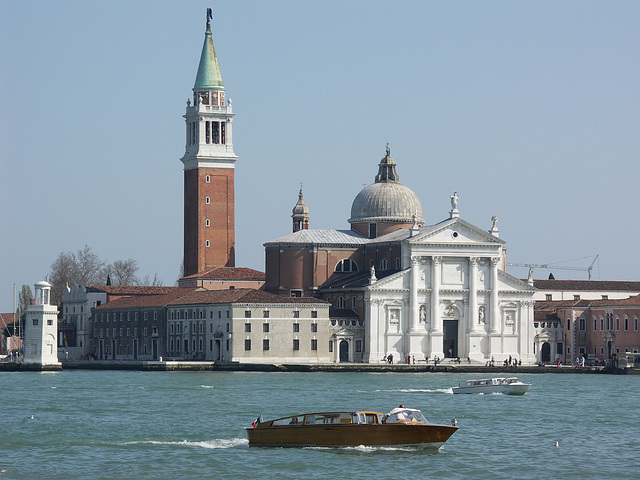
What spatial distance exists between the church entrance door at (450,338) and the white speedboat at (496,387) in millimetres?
24582

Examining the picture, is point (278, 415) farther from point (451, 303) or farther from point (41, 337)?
point (451, 303)

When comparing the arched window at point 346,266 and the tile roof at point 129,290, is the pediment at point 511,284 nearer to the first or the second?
the arched window at point 346,266

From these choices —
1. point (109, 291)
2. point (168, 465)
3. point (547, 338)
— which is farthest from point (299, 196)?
point (168, 465)

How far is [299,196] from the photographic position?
332 ft

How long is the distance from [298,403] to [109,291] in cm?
4589

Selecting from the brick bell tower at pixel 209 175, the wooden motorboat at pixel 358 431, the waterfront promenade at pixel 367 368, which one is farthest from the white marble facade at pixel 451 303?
the wooden motorboat at pixel 358 431

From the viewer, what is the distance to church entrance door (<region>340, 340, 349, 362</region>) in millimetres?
85000

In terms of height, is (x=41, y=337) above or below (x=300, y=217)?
below

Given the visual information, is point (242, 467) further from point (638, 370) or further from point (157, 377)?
point (638, 370)

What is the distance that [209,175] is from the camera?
96250mm

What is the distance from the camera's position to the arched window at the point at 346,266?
91000 millimetres

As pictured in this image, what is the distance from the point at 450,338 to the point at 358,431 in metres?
48.5

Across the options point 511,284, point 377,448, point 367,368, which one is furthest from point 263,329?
point 377,448

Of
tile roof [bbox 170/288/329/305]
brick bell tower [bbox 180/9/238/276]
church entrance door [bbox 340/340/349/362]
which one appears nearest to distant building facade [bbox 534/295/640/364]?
church entrance door [bbox 340/340/349/362]
